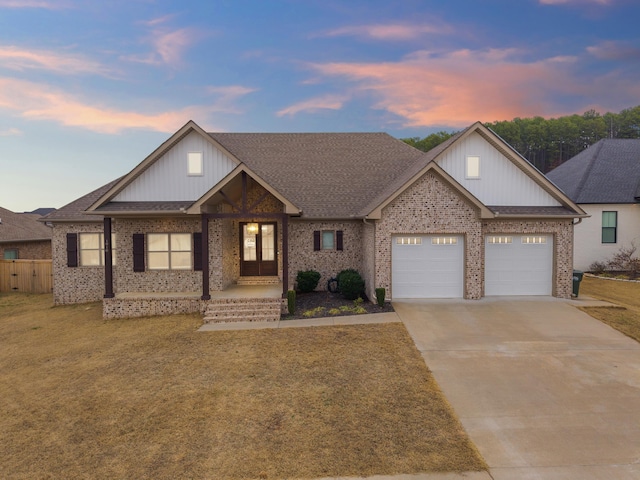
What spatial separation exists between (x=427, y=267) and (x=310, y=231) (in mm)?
5499

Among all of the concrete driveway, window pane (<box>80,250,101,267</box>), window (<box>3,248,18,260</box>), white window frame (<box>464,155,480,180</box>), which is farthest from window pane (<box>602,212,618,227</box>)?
window (<box>3,248,18,260</box>)

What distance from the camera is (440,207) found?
13.0 m

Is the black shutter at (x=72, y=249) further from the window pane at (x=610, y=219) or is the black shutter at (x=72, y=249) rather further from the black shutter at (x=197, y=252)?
the window pane at (x=610, y=219)

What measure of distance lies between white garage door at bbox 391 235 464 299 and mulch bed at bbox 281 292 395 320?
1.29m

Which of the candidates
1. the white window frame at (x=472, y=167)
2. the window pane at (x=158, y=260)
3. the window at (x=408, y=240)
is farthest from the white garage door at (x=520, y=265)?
the window pane at (x=158, y=260)

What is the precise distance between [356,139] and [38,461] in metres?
19.5

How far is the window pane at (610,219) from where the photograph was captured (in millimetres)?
20703

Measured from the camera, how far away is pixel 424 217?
42.7 feet

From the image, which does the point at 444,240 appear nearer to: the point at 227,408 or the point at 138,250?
the point at 227,408

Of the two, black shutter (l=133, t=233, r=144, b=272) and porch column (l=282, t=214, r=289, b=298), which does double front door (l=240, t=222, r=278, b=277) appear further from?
black shutter (l=133, t=233, r=144, b=272)

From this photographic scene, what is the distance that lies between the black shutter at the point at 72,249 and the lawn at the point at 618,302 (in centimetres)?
2095

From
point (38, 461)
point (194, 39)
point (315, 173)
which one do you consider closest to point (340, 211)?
point (315, 173)

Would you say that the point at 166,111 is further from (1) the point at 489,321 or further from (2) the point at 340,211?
(1) the point at 489,321

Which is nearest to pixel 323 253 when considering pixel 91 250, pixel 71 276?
pixel 91 250
